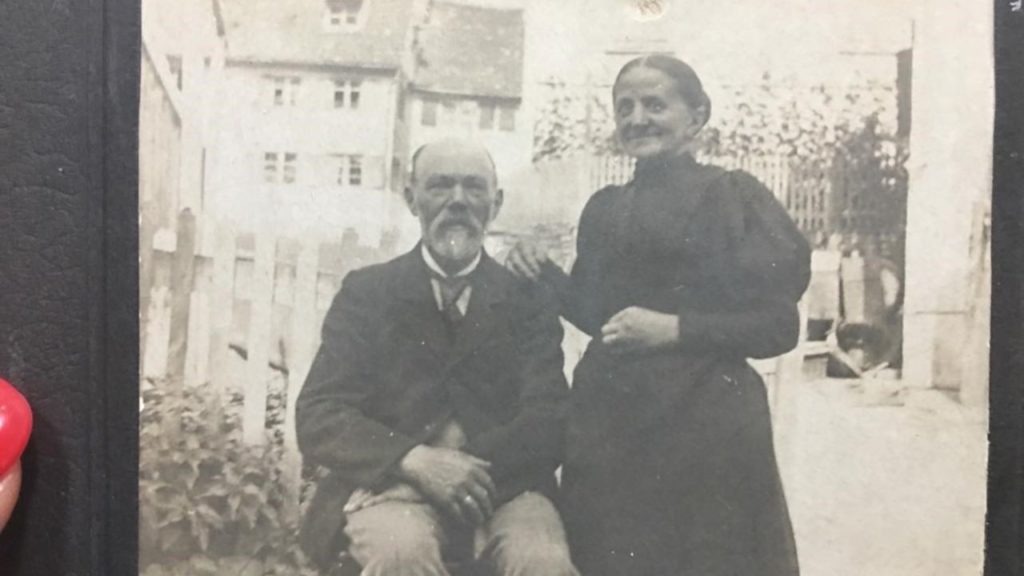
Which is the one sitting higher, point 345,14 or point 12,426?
point 345,14

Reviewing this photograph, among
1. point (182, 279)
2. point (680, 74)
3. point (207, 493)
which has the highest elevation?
point (680, 74)

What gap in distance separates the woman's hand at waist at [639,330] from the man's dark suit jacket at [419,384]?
0.03 meters

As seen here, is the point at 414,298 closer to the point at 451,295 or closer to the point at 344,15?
the point at 451,295

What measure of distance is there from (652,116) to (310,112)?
→ 161 millimetres

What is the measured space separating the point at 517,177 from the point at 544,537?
0.17m

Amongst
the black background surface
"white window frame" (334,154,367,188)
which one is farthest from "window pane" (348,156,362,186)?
the black background surface

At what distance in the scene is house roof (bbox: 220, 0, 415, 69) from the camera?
0.41 metres

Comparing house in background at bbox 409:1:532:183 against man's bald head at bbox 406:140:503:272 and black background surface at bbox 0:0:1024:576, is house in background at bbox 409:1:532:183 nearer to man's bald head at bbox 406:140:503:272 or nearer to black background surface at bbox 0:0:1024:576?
man's bald head at bbox 406:140:503:272

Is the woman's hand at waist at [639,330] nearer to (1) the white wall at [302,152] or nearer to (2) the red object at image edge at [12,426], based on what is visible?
(1) the white wall at [302,152]

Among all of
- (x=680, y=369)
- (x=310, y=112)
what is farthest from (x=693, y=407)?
(x=310, y=112)

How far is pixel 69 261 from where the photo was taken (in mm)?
416

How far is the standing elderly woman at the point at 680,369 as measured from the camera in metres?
0.41

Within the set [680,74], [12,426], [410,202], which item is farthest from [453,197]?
[12,426]

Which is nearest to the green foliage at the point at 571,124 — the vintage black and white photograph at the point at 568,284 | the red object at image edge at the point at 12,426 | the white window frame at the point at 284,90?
the vintage black and white photograph at the point at 568,284
